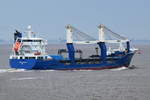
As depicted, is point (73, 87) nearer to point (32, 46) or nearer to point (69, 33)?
point (32, 46)

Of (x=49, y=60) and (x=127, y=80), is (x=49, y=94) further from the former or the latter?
(x=49, y=60)

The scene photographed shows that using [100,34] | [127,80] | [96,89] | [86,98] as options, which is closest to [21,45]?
[100,34]

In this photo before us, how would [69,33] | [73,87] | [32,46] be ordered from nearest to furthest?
[73,87] < [32,46] < [69,33]

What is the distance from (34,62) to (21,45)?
423 centimetres

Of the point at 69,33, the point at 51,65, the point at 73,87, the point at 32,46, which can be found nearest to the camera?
the point at 73,87

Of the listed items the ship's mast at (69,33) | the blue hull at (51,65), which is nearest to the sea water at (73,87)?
the blue hull at (51,65)

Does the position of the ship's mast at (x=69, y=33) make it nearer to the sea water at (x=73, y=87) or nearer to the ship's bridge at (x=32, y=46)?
the ship's bridge at (x=32, y=46)

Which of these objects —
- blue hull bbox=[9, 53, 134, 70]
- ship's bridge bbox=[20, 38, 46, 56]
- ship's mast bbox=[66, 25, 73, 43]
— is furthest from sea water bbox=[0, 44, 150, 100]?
ship's mast bbox=[66, 25, 73, 43]

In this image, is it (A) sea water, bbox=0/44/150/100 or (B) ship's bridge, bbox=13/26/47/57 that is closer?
(A) sea water, bbox=0/44/150/100

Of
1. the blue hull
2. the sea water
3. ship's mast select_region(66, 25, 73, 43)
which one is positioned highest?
ship's mast select_region(66, 25, 73, 43)

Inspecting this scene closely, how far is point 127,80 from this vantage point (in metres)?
74.8

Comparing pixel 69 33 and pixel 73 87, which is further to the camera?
pixel 69 33

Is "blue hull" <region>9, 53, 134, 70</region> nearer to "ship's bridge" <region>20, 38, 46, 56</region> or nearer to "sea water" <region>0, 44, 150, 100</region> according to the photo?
"ship's bridge" <region>20, 38, 46, 56</region>

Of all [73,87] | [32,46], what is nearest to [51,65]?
[32,46]
